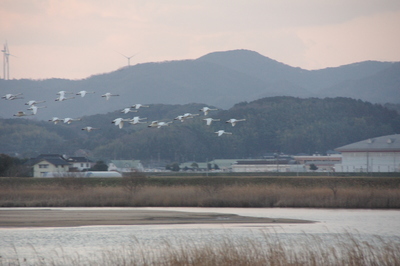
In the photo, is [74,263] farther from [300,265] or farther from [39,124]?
[39,124]

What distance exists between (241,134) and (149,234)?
125 meters

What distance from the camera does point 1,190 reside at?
58.5 meters

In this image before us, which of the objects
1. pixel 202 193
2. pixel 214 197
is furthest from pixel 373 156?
pixel 214 197

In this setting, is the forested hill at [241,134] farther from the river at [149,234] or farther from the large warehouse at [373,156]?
the river at [149,234]

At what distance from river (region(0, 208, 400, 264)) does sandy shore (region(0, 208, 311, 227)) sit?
6.66 ft

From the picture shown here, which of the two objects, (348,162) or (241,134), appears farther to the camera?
(241,134)

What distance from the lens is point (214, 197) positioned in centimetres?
5150

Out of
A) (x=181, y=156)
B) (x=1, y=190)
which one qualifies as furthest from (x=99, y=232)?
(x=181, y=156)

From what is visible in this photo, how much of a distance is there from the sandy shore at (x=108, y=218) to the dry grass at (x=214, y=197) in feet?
18.7

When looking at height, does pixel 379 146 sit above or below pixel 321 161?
above

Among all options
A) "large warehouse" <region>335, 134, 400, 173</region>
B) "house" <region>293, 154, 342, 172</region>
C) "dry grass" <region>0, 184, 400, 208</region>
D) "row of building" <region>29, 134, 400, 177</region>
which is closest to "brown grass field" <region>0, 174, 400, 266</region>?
"dry grass" <region>0, 184, 400, 208</region>

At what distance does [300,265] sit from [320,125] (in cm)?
14443

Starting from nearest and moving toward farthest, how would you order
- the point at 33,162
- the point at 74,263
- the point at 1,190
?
the point at 74,263, the point at 1,190, the point at 33,162

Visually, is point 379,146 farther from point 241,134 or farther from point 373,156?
point 241,134
